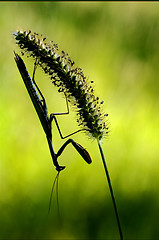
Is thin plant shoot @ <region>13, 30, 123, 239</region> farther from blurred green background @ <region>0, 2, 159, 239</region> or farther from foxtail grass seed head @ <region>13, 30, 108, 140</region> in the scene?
blurred green background @ <region>0, 2, 159, 239</region>

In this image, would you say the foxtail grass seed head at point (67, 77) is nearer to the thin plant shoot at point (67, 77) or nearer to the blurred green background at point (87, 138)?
the thin plant shoot at point (67, 77)

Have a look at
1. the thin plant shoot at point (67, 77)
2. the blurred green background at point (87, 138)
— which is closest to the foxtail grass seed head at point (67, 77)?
the thin plant shoot at point (67, 77)

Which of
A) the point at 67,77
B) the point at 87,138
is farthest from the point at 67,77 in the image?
the point at 87,138

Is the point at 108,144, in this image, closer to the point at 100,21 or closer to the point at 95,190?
the point at 95,190

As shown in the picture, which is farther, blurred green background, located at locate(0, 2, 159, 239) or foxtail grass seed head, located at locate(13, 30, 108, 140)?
blurred green background, located at locate(0, 2, 159, 239)

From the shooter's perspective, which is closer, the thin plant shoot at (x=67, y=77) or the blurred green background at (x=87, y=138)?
the thin plant shoot at (x=67, y=77)

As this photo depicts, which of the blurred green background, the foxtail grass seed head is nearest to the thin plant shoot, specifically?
the foxtail grass seed head
